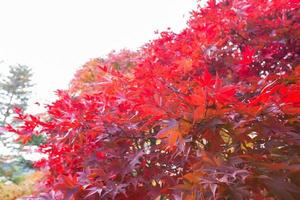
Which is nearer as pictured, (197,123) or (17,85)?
(197,123)

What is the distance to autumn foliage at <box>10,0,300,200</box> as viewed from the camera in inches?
59.1

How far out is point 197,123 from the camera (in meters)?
1.60

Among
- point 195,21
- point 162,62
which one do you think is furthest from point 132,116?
point 195,21

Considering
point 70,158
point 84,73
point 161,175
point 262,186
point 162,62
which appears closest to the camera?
point 262,186

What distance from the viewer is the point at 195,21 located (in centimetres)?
348

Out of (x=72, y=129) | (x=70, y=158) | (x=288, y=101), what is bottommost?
(x=70, y=158)

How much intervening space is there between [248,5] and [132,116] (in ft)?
5.63

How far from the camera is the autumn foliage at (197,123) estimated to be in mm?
1501

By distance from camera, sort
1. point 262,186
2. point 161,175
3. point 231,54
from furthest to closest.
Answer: point 231,54
point 161,175
point 262,186

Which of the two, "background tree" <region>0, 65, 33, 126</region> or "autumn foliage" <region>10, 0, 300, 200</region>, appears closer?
"autumn foliage" <region>10, 0, 300, 200</region>

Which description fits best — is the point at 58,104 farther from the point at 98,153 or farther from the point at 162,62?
the point at 162,62

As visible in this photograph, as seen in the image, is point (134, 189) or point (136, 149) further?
point (136, 149)

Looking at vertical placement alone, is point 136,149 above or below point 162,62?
below

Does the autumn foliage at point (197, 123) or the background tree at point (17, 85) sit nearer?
Result: the autumn foliage at point (197, 123)
